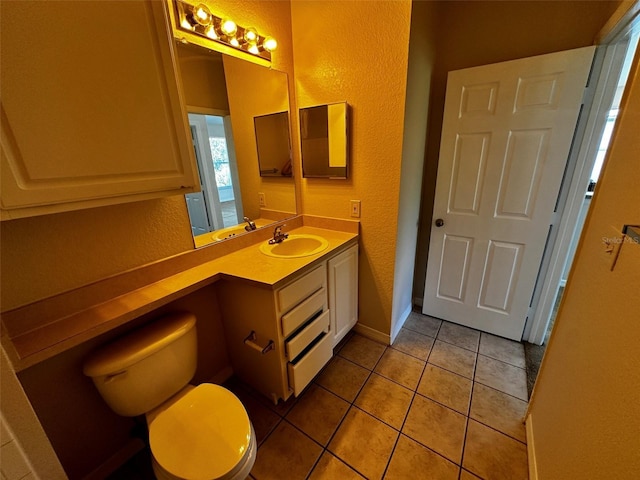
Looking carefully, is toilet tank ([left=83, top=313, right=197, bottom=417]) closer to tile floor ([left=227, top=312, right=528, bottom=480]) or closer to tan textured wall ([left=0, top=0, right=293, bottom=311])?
tan textured wall ([left=0, top=0, right=293, bottom=311])

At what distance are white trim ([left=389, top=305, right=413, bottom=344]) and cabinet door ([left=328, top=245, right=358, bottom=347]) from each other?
1.06ft

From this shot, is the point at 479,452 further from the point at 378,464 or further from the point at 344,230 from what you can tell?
the point at 344,230

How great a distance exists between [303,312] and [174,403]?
2.25 feet

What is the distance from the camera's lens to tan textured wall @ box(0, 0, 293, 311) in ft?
2.82

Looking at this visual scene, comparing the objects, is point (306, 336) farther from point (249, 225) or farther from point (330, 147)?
point (330, 147)

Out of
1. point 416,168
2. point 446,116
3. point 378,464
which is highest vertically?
point 446,116

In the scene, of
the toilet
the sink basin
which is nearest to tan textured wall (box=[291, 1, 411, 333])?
the sink basin

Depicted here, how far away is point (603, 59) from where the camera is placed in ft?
4.50

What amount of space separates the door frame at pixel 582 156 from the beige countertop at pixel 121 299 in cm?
144

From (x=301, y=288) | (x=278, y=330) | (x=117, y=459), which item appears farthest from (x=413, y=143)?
(x=117, y=459)

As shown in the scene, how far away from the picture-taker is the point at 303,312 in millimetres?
1364

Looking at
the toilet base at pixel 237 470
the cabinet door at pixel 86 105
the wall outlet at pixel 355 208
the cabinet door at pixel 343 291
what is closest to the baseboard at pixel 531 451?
the cabinet door at pixel 343 291

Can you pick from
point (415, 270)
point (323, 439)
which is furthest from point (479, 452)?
point (415, 270)

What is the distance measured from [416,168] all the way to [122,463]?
242 centimetres
